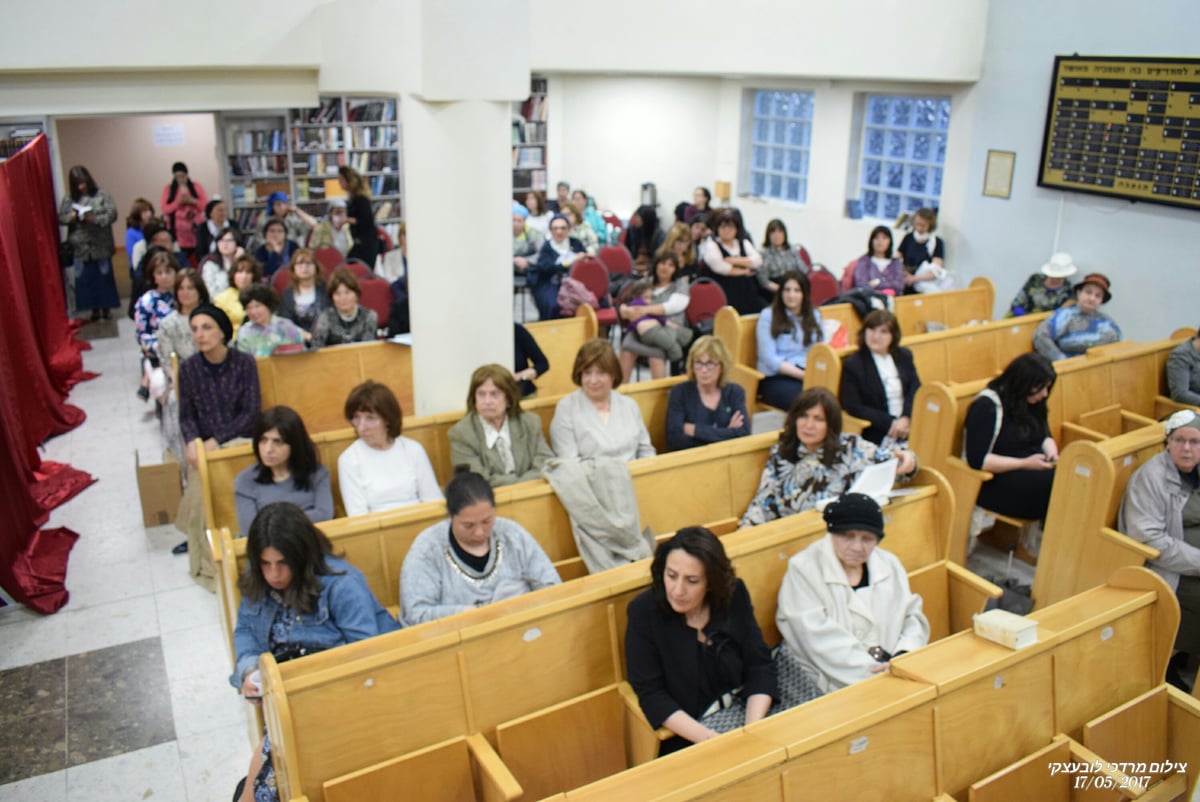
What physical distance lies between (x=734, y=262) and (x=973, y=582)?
14.4ft

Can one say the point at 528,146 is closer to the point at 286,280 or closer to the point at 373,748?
the point at 286,280

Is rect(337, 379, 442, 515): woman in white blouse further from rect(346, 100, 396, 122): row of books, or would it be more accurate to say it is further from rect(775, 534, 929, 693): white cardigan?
rect(346, 100, 396, 122): row of books

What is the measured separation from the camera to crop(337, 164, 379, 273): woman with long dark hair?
360 inches

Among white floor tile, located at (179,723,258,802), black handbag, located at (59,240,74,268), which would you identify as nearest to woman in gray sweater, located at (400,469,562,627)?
white floor tile, located at (179,723,258,802)

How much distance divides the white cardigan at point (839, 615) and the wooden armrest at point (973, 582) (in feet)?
1.40

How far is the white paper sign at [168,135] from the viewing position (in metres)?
13.1

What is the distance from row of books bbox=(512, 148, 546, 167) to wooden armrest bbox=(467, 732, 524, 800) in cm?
1064

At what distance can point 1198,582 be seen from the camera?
14.0ft

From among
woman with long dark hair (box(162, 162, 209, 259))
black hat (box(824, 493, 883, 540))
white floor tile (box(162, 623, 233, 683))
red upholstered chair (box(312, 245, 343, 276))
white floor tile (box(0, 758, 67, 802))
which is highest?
woman with long dark hair (box(162, 162, 209, 259))

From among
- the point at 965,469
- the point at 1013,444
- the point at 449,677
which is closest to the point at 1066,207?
the point at 1013,444

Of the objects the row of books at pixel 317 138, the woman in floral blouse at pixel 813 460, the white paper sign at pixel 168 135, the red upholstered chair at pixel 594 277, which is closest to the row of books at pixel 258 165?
the row of books at pixel 317 138

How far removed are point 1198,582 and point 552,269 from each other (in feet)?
17.6

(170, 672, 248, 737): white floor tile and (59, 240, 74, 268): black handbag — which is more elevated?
(59, 240, 74, 268): black handbag

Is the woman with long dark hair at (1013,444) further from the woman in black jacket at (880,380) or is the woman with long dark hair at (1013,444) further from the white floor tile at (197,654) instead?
the white floor tile at (197,654)
